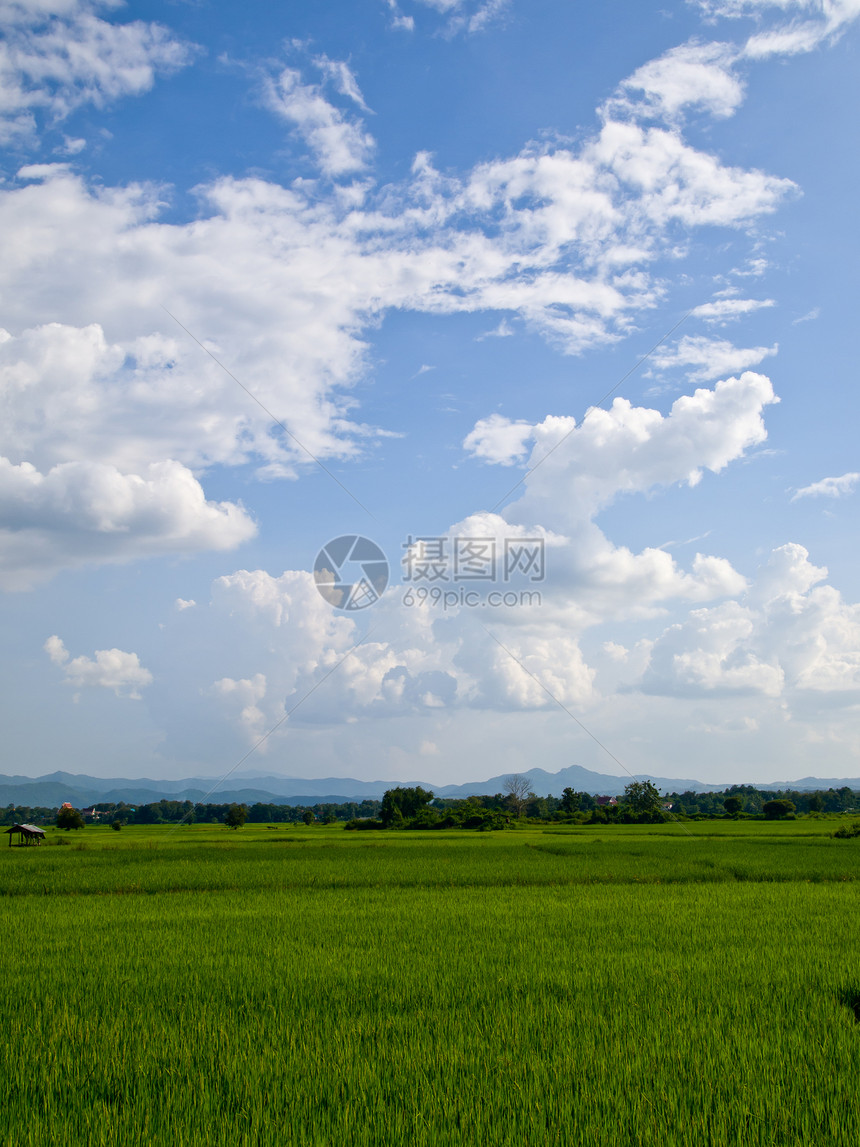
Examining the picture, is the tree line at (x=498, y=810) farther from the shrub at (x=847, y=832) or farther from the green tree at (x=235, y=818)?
the shrub at (x=847, y=832)

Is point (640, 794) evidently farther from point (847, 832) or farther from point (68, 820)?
point (68, 820)

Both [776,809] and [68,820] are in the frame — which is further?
[776,809]

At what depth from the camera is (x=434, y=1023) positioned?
7.82m

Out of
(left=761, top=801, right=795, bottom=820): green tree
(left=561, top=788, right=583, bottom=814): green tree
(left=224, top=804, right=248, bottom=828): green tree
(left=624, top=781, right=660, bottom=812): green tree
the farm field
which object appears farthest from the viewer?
(left=561, top=788, right=583, bottom=814): green tree

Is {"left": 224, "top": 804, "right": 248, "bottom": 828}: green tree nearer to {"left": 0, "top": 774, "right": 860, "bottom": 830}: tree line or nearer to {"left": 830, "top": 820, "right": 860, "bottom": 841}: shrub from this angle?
{"left": 0, "top": 774, "right": 860, "bottom": 830}: tree line

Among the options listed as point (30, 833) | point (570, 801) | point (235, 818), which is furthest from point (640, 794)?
point (30, 833)

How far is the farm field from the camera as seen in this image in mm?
5504

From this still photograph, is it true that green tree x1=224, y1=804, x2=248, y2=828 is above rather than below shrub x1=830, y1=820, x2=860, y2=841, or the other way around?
below

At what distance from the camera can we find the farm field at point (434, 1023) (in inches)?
217

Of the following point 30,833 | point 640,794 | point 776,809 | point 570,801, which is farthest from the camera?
point 570,801

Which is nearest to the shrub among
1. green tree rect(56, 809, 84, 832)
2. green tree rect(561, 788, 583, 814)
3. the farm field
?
the farm field

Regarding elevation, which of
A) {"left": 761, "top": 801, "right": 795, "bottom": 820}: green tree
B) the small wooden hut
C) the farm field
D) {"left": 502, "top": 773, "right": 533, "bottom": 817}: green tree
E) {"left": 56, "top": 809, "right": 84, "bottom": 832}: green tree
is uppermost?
the farm field

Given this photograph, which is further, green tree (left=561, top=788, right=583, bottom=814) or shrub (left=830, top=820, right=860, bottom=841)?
green tree (left=561, top=788, right=583, bottom=814)

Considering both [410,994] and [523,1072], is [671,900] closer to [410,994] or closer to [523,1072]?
[410,994]
